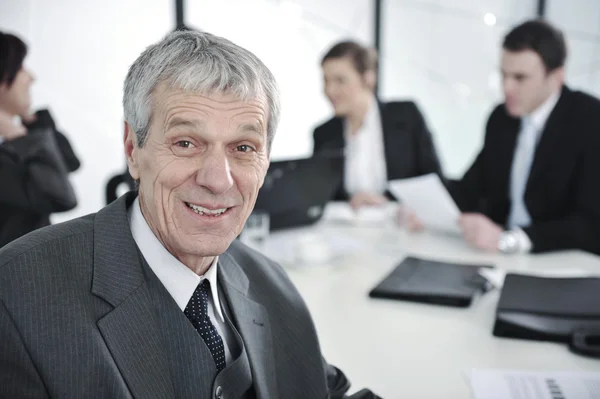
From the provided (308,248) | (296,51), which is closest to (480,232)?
(308,248)

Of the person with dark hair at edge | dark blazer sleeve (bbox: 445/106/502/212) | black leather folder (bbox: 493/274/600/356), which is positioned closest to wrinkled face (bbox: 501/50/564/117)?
the person with dark hair at edge

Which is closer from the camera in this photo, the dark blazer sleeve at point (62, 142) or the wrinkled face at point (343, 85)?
the dark blazer sleeve at point (62, 142)

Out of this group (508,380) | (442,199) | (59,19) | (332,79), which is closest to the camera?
(508,380)

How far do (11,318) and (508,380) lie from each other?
105cm

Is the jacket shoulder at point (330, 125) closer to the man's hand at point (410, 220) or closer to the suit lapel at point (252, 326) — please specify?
the man's hand at point (410, 220)

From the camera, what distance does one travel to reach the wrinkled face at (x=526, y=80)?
283 centimetres

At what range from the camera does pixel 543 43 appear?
9.27 feet

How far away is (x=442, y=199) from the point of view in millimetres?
2475

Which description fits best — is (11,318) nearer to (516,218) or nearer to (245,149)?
(245,149)

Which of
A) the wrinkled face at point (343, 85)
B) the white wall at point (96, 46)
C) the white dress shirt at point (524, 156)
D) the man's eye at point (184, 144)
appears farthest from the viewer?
the white wall at point (96, 46)

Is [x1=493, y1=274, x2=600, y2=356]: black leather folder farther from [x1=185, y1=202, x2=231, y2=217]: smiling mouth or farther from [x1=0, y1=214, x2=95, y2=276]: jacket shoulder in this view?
[x1=0, y1=214, x2=95, y2=276]: jacket shoulder

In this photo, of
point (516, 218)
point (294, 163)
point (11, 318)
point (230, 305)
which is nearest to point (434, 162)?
point (516, 218)

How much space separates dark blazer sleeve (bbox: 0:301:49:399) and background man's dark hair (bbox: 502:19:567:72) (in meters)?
2.58

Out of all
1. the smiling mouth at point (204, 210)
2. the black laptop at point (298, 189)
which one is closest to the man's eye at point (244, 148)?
the smiling mouth at point (204, 210)
